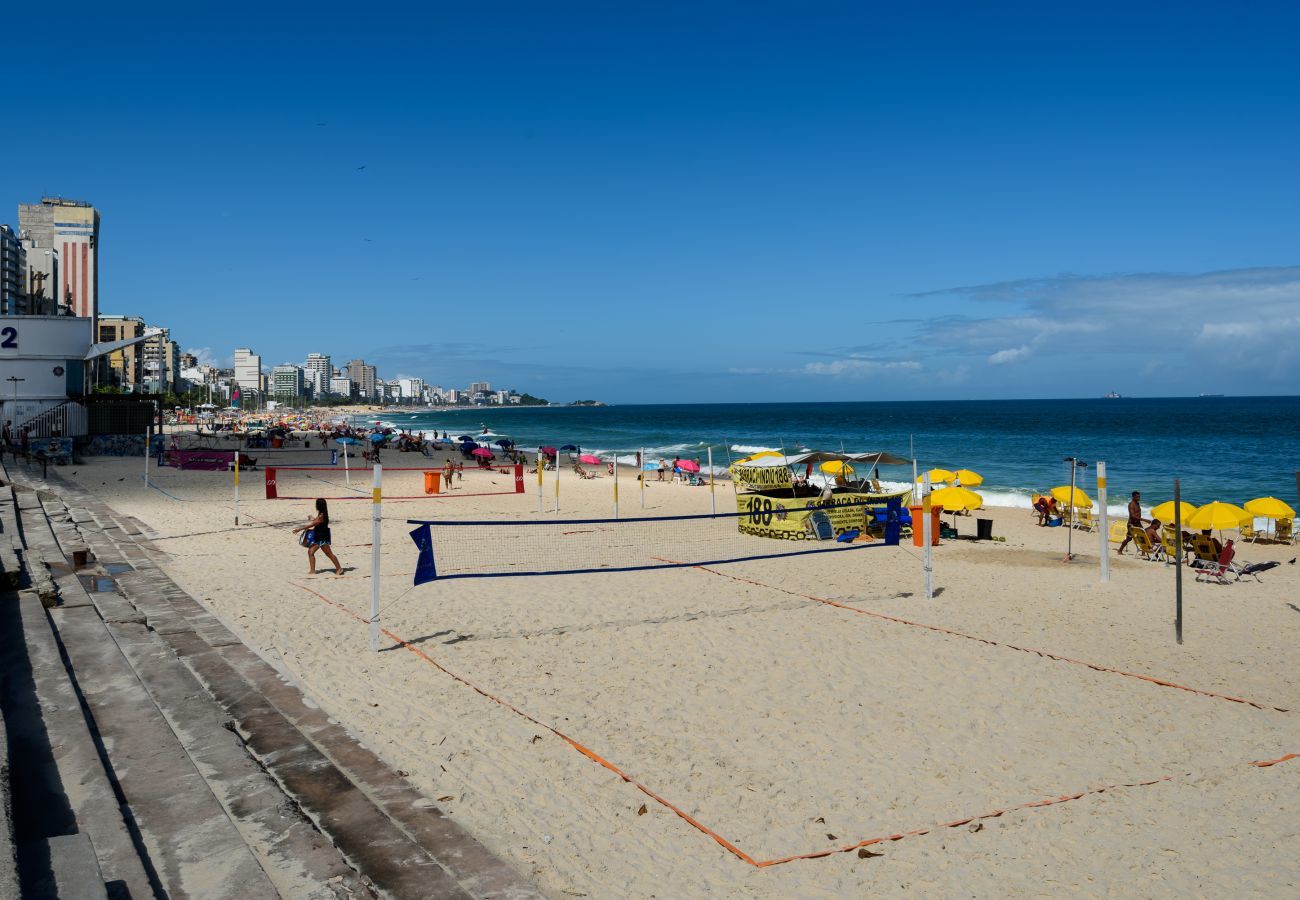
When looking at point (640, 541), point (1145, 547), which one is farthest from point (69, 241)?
point (1145, 547)

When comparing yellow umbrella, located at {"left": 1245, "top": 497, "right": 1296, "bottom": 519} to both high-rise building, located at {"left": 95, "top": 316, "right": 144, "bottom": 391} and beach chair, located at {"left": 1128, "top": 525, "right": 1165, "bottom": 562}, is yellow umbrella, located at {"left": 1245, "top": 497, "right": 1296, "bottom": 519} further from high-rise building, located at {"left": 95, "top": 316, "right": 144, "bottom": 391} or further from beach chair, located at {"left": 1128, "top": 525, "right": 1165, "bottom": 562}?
high-rise building, located at {"left": 95, "top": 316, "right": 144, "bottom": 391}

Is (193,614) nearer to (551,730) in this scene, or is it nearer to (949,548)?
(551,730)

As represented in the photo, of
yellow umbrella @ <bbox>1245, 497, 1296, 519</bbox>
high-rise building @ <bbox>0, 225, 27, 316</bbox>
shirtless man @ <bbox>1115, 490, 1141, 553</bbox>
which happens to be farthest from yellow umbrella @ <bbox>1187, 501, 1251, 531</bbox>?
high-rise building @ <bbox>0, 225, 27, 316</bbox>

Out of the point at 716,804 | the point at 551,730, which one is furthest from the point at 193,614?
the point at 716,804

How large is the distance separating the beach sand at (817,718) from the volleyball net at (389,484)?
10885 millimetres

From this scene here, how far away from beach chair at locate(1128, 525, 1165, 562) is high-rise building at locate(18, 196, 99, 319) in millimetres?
118415

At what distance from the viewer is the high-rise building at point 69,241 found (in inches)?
4215

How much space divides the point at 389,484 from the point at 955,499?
1759 cm

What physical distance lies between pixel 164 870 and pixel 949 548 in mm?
14604

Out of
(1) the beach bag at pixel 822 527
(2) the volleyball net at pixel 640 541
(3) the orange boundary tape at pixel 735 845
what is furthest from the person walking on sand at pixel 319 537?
(1) the beach bag at pixel 822 527

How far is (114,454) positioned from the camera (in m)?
36.8

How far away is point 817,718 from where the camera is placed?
21.5 ft

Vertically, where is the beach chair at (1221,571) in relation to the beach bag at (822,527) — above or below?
below

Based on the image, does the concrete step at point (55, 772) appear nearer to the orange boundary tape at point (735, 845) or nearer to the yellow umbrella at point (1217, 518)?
the orange boundary tape at point (735, 845)
